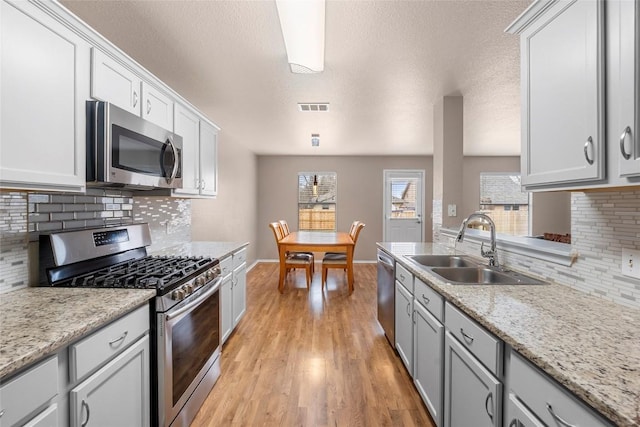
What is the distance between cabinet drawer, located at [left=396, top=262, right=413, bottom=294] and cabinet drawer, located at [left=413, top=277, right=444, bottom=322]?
3.7 inches

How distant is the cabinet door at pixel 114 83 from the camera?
1476mm

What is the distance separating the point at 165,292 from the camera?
147cm

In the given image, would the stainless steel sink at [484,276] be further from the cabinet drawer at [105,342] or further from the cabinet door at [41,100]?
the cabinet door at [41,100]

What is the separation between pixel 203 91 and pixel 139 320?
2.33m

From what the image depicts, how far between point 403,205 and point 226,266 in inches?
195

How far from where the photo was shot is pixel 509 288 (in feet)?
4.70

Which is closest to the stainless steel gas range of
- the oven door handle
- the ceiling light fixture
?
the oven door handle

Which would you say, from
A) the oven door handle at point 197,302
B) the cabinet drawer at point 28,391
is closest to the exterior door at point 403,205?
the oven door handle at point 197,302

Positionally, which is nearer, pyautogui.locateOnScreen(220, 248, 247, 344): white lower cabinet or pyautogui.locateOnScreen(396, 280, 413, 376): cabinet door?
pyautogui.locateOnScreen(396, 280, 413, 376): cabinet door

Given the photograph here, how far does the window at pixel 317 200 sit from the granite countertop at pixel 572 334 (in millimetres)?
5240

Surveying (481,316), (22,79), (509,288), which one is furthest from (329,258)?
(22,79)

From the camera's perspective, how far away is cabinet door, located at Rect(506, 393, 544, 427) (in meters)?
0.83

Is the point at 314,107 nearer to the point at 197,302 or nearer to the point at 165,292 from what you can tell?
the point at 197,302

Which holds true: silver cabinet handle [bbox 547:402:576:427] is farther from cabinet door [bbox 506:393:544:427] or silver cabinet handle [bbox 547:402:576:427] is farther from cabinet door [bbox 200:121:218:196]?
cabinet door [bbox 200:121:218:196]
